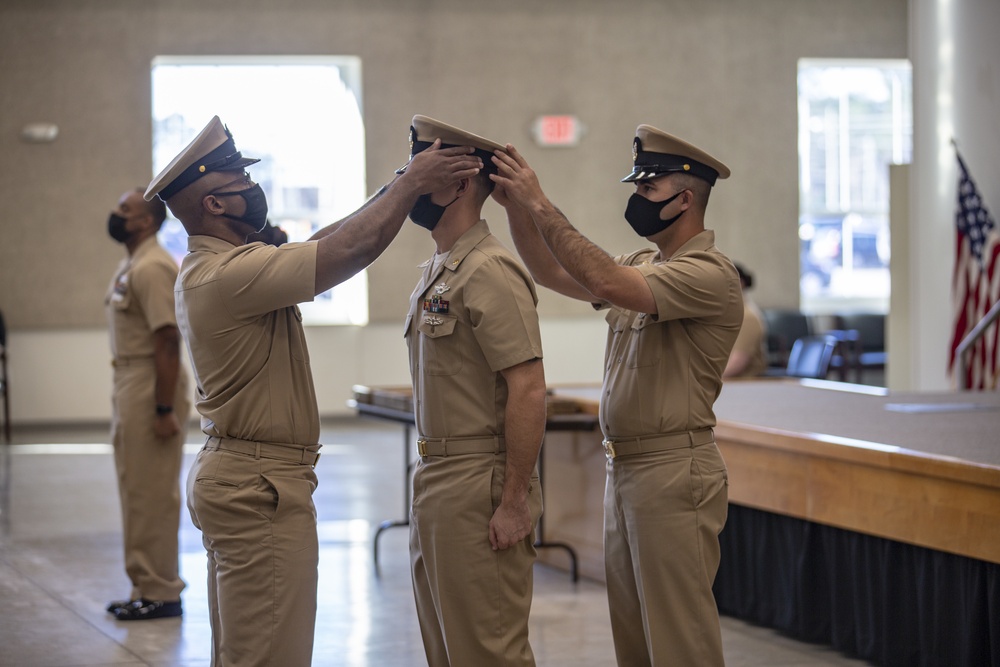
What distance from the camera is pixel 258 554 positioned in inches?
103

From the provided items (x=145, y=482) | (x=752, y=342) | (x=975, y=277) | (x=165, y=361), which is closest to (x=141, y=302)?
(x=165, y=361)

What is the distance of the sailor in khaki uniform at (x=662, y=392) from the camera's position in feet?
9.13

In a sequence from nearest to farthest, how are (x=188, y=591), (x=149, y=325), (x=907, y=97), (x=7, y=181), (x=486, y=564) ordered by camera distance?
(x=486, y=564) < (x=149, y=325) < (x=188, y=591) < (x=7, y=181) < (x=907, y=97)

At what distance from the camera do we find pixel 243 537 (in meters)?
2.63

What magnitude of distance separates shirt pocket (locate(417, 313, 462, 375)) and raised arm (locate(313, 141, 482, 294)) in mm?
216

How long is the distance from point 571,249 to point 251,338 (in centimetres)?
76

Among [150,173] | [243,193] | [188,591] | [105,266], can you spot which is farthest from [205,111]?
[243,193]

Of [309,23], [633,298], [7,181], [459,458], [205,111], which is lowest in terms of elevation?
[459,458]

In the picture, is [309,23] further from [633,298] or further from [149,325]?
[633,298]

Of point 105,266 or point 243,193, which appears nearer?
point 243,193

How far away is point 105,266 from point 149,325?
730 centimetres

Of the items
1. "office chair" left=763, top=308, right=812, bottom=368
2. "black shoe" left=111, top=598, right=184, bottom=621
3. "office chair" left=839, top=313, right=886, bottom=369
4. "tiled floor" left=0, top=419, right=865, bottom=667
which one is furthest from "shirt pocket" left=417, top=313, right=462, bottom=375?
"office chair" left=839, top=313, right=886, bottom=369

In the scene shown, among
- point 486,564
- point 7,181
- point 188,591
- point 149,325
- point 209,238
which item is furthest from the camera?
point 7,181

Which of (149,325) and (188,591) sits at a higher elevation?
(149,325)
